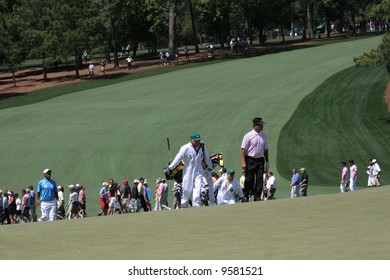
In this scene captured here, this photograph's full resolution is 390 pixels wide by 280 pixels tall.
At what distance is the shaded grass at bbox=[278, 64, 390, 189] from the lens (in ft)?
119

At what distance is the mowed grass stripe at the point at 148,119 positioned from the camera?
125ft

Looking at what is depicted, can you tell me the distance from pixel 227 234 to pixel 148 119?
119ft

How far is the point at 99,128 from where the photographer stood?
45625 mm

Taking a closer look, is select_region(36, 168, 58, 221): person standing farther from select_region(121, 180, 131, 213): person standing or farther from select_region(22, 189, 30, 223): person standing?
select_region(22, 189, 30, 223): person standing

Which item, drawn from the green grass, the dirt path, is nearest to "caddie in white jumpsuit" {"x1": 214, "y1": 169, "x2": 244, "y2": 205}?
the green grass

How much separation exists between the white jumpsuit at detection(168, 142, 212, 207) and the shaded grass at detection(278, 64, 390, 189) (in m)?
16.8

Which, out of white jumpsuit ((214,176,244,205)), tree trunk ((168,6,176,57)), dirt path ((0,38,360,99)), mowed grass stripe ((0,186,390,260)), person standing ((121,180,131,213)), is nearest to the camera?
mowed grass stripe ((0,186,390,260))

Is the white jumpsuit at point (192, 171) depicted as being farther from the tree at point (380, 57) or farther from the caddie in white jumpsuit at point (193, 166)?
the tree at point (380, 57)

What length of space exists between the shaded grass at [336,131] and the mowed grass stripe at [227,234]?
66.2ft

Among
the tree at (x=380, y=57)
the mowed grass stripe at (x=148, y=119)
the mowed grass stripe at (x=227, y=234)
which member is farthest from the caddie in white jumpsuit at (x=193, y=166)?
the tree at (x=380, y=57)

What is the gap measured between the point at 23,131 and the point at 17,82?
2932 centimetres

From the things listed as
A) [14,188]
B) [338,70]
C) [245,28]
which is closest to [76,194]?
[14,188]

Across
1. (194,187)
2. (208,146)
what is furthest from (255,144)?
(208,146)

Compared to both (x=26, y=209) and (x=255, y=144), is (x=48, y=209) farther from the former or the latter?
(x=26, y=209)
